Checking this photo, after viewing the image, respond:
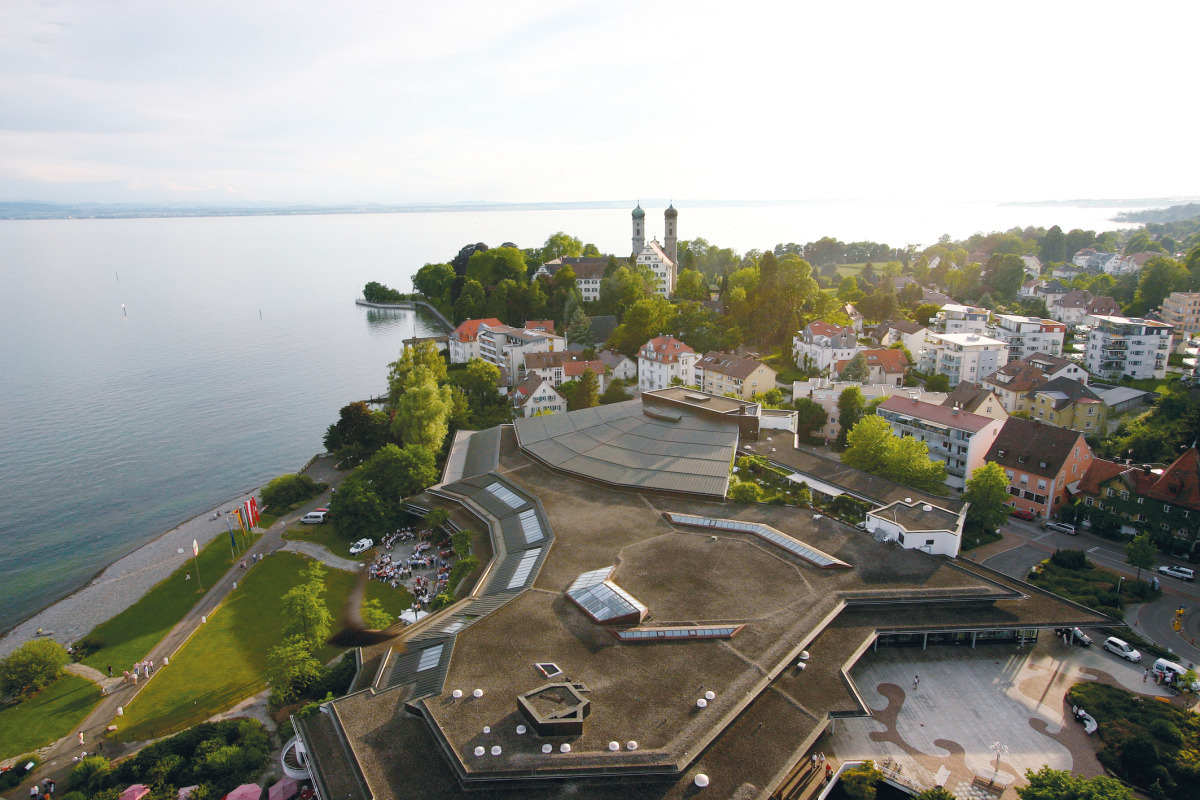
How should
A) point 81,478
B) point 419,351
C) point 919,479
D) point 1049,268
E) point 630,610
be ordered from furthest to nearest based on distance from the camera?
1. point 1049,268
2. point 419,351
3. point 81,478
4. point 919,479
5. point 630,610

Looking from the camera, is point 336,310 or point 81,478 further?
point 336,310

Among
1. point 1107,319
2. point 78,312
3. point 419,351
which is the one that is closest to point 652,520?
point 419,351

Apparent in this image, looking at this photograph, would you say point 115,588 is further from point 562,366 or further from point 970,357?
point 970,357

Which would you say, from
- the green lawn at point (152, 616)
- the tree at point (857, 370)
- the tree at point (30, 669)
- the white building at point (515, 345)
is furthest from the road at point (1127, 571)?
the white building at point (515, 345)

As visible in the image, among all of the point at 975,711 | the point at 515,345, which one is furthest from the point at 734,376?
the point at 975,711

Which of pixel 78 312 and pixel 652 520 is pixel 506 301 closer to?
pixel 652 520

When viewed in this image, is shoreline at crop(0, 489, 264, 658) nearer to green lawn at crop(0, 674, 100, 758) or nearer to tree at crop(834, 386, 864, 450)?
green lawn at crop(0, 674, 100, 758)

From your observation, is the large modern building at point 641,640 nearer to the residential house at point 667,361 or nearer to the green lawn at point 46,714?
the green lawn at point 46,714

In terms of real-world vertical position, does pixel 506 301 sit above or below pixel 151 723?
above
